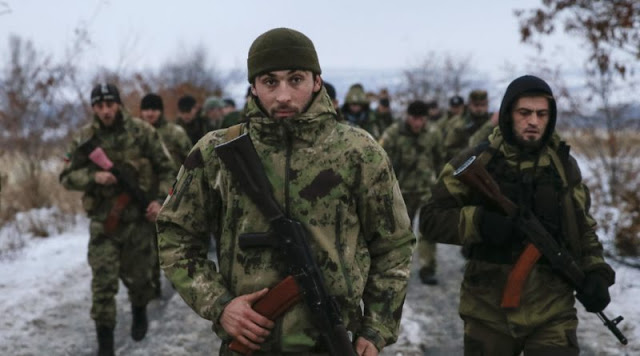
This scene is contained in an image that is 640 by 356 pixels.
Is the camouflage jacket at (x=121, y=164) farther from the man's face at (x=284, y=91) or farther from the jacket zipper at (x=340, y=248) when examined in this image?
the jacket zipper at (x=340, y=248)

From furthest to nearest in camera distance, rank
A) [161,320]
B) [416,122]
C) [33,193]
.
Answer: [33,193], [416,122], [161,320]

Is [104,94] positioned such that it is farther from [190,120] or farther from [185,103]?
[190,120]

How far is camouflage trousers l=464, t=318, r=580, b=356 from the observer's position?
2809 mm

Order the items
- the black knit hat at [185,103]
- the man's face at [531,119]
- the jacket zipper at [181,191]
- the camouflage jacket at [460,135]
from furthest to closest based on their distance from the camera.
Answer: the camouflage jacket at [460,135], the black knit hat at [185,103], the man's face at [531,119], the jacket zipper at [181,191]

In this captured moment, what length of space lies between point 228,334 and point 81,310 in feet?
14.5

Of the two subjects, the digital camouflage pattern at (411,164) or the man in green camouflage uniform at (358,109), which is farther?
the man in green camouflage uniform at (358,109)

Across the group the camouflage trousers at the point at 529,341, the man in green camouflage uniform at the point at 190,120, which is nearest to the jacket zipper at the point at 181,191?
the camouflage trousers at the point at 529,341

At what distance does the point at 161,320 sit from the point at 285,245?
3.91 metres

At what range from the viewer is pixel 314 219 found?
6.36 feet

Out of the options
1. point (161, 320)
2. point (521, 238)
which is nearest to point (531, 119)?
point (521, 238)

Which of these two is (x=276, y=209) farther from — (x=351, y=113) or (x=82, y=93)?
(x=82, y=93)

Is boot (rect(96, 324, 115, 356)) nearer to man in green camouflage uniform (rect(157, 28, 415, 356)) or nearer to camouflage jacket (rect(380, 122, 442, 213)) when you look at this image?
man in green camouflage uniform (rect(157, 28, 415, 356))

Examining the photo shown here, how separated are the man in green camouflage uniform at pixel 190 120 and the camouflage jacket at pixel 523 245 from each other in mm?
5483

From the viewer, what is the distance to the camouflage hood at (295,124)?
76.3 inches
